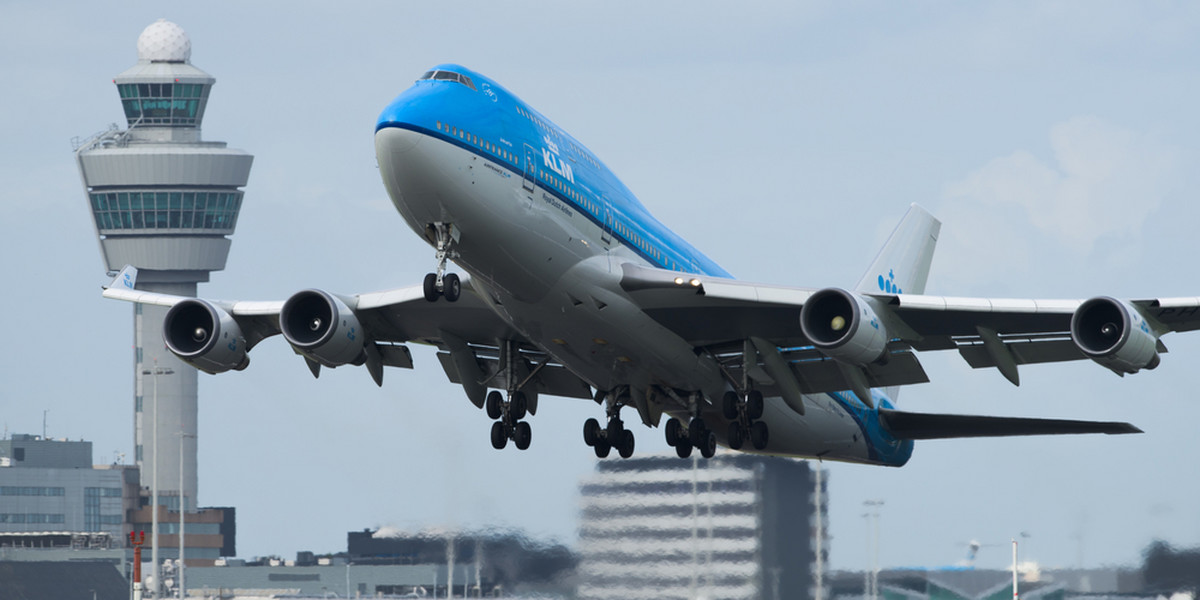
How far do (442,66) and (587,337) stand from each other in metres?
5.70

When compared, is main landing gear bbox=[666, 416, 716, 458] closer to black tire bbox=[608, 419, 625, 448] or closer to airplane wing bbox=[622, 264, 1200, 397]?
black tire bbox=[608, 419, 625, 448]

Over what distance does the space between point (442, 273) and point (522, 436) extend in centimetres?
661

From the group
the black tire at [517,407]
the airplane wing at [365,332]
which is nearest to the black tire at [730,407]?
the airplane wing at [365,332]

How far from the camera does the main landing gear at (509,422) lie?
118 ft

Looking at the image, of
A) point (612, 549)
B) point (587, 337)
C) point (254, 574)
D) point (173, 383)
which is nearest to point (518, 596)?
point (612, 549)

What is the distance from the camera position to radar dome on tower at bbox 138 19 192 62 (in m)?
157

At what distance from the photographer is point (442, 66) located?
101 feet

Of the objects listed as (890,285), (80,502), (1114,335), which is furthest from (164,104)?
(1114,335)

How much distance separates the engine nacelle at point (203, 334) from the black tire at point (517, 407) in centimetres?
549

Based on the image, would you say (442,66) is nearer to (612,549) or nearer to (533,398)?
(533,398)

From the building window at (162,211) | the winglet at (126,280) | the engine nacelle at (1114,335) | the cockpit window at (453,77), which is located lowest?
the engine nacelle at (1114,335)

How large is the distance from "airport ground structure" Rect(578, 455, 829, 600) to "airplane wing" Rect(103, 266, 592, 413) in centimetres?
349

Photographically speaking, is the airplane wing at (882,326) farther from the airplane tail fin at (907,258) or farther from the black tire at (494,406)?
the airplane tail fin at (907,258)

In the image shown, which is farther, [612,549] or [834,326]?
[612,549]
